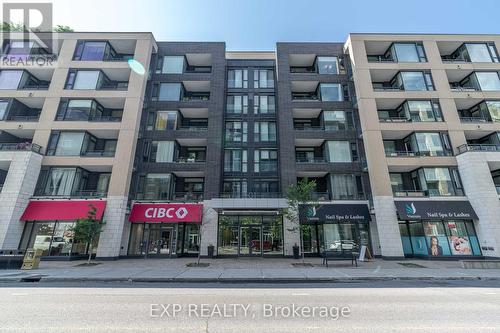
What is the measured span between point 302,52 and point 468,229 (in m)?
26.4

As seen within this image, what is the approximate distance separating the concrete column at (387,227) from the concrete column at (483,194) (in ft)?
23.5

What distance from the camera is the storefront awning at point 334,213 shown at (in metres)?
22.0

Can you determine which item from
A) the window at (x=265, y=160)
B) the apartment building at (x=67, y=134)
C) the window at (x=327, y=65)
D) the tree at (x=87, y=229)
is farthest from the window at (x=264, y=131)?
the tree at (x=87, y=229)

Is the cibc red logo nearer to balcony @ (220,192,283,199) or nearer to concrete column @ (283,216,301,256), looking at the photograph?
balcony @ (220,192,283,199)

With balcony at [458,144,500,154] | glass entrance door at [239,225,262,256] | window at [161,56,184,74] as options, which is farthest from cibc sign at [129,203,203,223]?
balcony at [458,144,500,154]

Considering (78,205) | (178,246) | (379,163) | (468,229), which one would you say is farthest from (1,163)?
(468,229)

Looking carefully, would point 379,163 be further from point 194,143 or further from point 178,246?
point 178,246

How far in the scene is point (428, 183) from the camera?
74.2 ft

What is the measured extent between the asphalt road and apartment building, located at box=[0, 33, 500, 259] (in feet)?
36.4

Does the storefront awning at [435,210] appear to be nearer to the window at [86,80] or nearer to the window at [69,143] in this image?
the window at [69,143]

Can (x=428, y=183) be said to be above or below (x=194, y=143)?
below

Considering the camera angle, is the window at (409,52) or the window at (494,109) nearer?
the window at (494,109)

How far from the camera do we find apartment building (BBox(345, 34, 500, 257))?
20938 millimetres

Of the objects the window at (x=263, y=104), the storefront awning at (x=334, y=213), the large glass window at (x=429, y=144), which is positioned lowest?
the storefront awning at (x=334, y=213)
